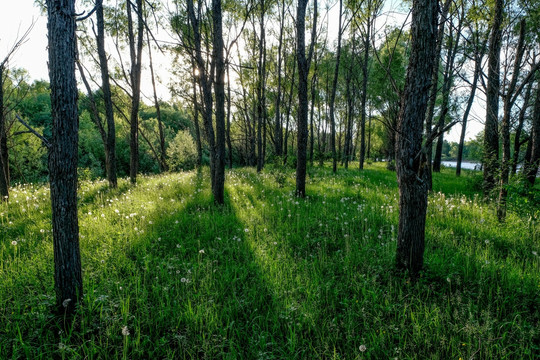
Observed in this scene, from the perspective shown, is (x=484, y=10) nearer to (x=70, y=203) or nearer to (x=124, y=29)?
(x=70, y=203)

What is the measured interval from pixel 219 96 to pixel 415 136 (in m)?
4.94

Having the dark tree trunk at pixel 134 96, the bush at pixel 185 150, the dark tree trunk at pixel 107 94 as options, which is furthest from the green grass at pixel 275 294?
the bush at pixel 185 150

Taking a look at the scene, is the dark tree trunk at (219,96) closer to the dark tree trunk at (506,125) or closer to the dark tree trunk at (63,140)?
the dark tree trunk at (63,140)

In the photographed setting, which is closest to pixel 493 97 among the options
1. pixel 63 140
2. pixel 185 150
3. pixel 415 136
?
pixel 415 136

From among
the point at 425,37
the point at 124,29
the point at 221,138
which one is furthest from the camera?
the point at 124,29

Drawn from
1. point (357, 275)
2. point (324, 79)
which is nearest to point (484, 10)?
point (357, 275)

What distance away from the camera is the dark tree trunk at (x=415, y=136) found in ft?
8.50

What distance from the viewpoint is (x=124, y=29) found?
12172 mm

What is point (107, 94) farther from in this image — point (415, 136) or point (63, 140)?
point (415, 136)

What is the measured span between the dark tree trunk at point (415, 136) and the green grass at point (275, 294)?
50 centimetres

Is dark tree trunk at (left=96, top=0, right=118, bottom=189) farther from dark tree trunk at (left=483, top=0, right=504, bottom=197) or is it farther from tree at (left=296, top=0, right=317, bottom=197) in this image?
dark tree trunk at (left=483, top=0, right=504, bottom=197)

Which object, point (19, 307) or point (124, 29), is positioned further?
point (124, 29)

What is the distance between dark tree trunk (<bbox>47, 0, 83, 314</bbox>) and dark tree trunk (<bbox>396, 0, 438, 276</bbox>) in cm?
334

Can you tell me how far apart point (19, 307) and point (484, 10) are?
9.65 metres
